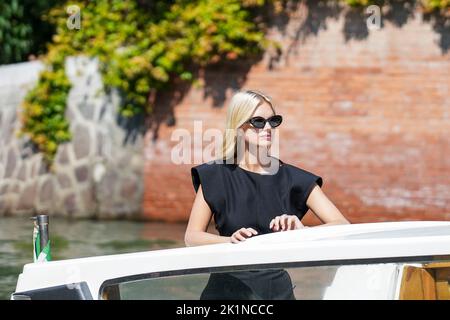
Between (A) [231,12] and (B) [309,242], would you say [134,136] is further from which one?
(B) [309,242]

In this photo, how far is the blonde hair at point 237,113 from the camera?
4.30 meters

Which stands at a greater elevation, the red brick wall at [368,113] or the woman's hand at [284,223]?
the woman's hand at [284,223]

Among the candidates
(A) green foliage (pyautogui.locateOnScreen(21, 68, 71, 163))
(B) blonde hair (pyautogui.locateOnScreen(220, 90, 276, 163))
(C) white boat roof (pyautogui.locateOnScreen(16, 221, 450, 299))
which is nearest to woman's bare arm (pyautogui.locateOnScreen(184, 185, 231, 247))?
(B) blonde hair (pyautogui.locateOnScreen(220, 90, 276, 163))

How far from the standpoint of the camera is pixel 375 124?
1284 cm

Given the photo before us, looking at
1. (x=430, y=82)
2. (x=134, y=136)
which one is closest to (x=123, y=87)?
(x=134, y=136)

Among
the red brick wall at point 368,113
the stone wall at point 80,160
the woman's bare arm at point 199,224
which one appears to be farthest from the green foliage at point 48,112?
the woman's bare arm at point 199,224

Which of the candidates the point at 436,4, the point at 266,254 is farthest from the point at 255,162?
the point at 436,4

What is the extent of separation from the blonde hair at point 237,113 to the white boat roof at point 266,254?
1.10m

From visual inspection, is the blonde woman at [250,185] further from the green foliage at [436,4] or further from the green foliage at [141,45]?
the green foliage at [141,45]

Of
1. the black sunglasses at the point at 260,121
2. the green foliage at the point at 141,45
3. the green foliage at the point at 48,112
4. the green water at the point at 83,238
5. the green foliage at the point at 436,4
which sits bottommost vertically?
the green water at the point at 83,238

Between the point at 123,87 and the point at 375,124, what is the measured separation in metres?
3.19

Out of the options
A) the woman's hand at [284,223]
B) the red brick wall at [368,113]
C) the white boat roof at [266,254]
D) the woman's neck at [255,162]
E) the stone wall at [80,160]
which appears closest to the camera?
the white boat roof at [266,254]

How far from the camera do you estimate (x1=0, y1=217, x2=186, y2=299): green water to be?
413 inches

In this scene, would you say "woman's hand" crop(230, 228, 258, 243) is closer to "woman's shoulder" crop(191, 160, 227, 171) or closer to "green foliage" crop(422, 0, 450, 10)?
"woman's shoulder" crop(191, 160, 227, 171)
